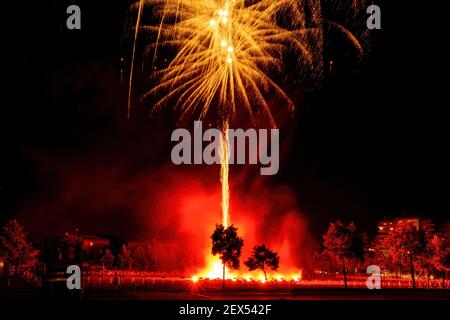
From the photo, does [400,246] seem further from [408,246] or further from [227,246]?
[227,246]

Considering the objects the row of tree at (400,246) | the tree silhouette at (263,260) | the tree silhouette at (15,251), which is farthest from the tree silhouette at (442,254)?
the tree silhouette at (15,251)

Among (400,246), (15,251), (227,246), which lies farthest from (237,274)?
(15,251)

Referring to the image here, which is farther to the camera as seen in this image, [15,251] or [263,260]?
[263,260]

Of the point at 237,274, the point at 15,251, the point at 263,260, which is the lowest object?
the point at 237,274

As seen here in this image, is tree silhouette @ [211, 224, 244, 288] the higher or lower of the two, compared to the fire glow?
higher

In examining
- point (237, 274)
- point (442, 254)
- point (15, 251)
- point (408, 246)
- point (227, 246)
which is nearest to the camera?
point (227, 246)

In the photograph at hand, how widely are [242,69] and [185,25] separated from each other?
222 inches

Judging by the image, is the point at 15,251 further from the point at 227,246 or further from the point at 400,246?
the point at 400,246

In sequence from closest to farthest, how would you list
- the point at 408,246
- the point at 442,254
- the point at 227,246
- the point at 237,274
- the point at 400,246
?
the point at 227,246, the point at 442,254, the point at 408,246, the point at 400,246, the point at 237,274

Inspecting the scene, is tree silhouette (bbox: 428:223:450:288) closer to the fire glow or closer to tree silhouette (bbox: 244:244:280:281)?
the fire glow

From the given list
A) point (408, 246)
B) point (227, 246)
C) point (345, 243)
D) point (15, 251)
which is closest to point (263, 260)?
point (227, 246)

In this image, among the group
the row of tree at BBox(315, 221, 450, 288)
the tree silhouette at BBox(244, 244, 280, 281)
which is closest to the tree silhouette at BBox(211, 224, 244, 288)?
the tree silhouette at BBox(244, 244, 280, 281)

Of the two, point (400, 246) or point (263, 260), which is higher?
point (400, 246)
